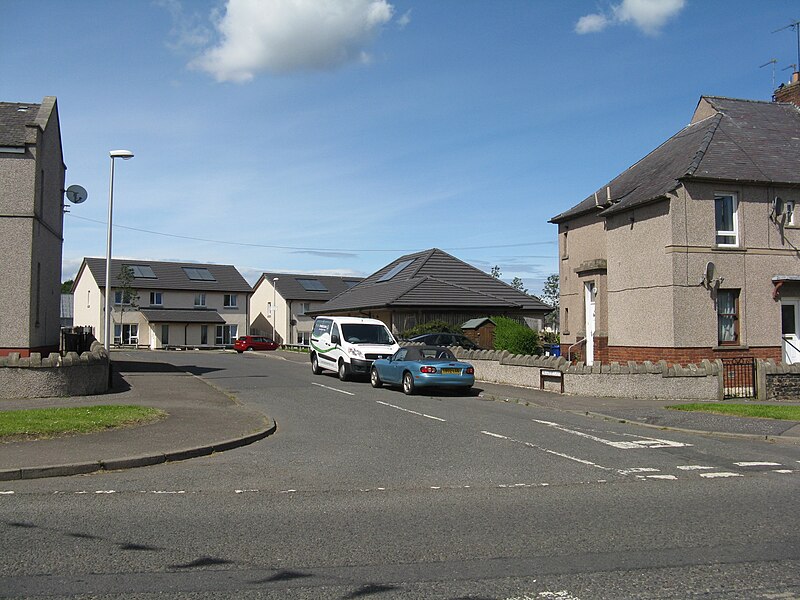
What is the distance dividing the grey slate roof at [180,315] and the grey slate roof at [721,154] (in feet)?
156

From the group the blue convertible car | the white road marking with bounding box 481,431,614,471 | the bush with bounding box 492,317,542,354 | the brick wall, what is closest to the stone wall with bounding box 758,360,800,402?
the brick wall

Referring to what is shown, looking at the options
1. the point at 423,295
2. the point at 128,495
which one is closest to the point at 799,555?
the point at 128,495

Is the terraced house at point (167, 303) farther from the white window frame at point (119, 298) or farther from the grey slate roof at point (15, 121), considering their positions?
the grey slate roof at point (15, 121)

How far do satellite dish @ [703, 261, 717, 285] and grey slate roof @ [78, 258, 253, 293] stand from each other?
5673 centimetres

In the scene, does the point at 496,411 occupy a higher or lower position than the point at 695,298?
lower

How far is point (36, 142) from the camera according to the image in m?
19.6

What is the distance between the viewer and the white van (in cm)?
2383

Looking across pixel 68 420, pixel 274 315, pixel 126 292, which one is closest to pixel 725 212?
pixel 68 420

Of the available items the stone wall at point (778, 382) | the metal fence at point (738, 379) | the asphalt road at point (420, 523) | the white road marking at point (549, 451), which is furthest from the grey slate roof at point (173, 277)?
the asphalt road at point (420, 523)

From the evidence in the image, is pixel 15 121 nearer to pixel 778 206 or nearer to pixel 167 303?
pixel 778 206

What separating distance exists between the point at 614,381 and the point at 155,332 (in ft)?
181

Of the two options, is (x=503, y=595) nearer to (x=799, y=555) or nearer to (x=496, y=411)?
(x=799, y=555)

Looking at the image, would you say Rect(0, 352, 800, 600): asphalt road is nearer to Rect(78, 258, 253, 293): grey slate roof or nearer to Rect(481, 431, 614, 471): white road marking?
Rect(481, 431, 614, 471): white road marking

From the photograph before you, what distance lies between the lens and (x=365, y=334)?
82.5 ft
